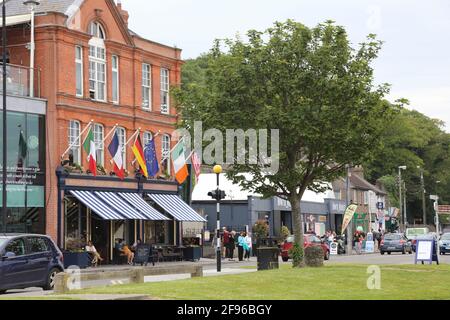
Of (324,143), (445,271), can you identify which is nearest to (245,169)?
(324,143)

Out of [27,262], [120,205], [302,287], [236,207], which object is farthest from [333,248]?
[302,287]

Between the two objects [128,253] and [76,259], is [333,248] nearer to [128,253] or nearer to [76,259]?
[128,253]

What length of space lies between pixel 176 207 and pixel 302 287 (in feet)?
92.1

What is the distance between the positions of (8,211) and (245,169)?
40.9 feet

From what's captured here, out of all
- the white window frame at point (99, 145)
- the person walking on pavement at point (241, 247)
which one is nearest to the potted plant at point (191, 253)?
the person walking on pavement at point (241, 247)

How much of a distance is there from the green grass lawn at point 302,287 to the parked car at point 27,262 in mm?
3853

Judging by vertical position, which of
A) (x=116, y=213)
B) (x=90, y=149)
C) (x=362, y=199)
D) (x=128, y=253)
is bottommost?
(x=128, y=253)

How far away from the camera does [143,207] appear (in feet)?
151

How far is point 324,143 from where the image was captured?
30.8 meters

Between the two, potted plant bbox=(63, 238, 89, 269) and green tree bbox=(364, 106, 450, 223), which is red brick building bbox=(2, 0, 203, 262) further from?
green tree bbox=(364, 106, 450, 223)

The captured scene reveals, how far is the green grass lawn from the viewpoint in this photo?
18906 millimetres

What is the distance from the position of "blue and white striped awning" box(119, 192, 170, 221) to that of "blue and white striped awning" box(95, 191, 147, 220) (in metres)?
0.52

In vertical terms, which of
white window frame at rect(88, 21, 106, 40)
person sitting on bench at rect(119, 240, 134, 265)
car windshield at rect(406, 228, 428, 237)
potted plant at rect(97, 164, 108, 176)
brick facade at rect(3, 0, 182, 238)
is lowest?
person sitting on bench at rect(119, 240, 134, 265)

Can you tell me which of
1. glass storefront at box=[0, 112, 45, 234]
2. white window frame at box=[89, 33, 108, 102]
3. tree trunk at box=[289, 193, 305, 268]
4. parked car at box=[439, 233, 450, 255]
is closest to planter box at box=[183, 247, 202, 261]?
white window frame at box=[89, 33, 108, 102]
